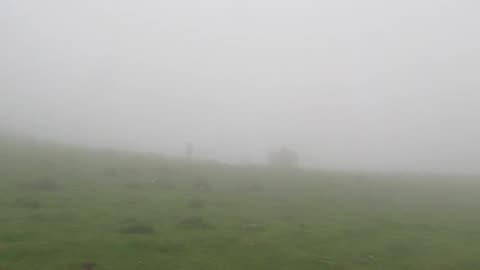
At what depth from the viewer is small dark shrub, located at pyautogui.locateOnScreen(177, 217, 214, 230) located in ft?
80.3

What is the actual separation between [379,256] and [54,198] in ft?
66.6

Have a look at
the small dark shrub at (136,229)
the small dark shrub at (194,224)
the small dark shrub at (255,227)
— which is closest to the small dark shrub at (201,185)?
the small dark shrub at (194,224)

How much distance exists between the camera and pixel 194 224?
24.9 m

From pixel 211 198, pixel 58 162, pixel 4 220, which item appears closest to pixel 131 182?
pixel 211 198

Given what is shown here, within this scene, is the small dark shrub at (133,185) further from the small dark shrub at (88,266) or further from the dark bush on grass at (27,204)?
the small dark shrub at (88,266)

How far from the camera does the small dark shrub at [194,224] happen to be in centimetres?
2448

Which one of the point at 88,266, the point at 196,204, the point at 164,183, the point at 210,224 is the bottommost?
the point at 88,266

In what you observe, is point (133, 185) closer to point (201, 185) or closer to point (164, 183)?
point (164, 183)

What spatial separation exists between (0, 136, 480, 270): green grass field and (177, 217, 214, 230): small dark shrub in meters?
0.06

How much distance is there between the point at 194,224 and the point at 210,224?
95 centimetres

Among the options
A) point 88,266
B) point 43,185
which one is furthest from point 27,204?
point 88,266

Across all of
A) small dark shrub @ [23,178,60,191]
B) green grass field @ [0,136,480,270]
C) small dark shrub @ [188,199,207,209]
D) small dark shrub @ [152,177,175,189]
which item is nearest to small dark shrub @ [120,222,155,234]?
green grass field @ [0,136,480,270]

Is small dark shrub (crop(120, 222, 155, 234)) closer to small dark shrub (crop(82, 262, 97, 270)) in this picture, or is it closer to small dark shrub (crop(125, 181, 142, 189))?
small dark shrub (crop(82, 262, 97, 270))

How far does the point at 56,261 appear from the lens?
1744 cm
